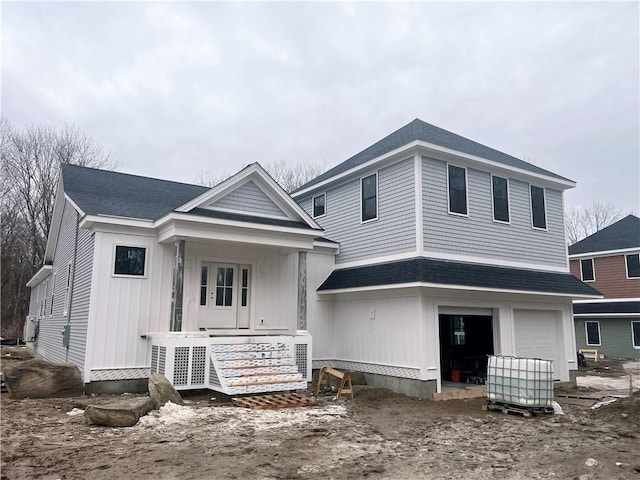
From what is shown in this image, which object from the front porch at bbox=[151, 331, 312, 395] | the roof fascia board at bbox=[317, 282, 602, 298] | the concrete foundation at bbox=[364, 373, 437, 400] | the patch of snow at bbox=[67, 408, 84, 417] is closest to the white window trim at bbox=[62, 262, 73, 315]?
the front porch at bbox=[151, 331, 312, 395]

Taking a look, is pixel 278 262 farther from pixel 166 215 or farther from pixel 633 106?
pixel 633 106

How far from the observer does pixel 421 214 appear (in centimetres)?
1066

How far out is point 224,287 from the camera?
11422 millimetres

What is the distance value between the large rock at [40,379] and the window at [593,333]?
908 inches

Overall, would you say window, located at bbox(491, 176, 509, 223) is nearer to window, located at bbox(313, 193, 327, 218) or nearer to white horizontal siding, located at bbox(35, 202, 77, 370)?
window, located at bbox(313, 193, 327, 218)

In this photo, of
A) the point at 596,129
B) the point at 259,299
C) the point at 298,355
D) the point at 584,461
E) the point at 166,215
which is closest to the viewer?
the point at 584,461

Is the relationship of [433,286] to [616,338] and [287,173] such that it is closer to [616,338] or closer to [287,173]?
[616,338]

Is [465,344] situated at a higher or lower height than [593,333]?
lower

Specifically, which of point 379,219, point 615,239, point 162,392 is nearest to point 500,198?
point 379,219

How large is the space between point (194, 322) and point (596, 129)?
89.5 ft

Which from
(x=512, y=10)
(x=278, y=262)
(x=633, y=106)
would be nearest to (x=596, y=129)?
(x=633, y=106)

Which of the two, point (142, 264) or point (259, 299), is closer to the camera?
point (142, 264)

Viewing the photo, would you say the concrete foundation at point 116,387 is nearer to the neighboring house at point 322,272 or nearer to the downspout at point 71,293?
the neighboring house at point 322,272

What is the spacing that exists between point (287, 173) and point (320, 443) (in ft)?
102
